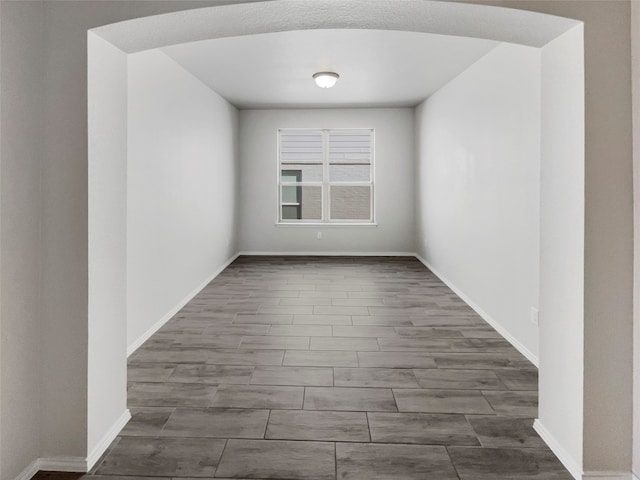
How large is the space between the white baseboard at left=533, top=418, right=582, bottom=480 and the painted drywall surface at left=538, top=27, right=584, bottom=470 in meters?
0.01

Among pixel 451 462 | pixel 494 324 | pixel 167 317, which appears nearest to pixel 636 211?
pixel 451 462

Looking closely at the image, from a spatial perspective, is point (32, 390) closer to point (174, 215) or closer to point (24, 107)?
point (24, 107)

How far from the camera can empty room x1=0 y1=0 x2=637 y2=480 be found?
183cm

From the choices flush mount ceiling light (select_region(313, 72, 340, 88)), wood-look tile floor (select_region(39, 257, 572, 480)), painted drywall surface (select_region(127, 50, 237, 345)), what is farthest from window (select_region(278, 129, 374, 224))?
wood-look tile floor (select_region(39, 257, 572, 480))

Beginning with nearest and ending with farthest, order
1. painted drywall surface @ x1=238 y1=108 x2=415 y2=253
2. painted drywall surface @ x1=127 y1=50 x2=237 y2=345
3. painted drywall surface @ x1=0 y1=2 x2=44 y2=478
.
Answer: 1. painted drywall surface @ x1=0 y1=2 x2=44 y2=478
2. painted drywall surface @ x1=127 y1=50 x2=237 y2=345
3. painted drywall surface @ x1=238 y1=108 x2=415 y2=253

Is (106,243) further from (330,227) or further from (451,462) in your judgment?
(330,227)

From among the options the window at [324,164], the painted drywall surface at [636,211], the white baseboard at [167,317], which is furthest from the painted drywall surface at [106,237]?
the window at [324,164]

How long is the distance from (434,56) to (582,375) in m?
3.65

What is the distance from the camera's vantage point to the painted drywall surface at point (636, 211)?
1766mm

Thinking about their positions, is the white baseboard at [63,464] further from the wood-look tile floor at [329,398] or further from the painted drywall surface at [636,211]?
the painted drywall surface at [636,211]

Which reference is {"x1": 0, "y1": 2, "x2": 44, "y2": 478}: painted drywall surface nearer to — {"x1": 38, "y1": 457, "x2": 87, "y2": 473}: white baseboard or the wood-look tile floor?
{"x1": 38, "y1": 457, "x2": 87, "y2": 473}: white baseboard

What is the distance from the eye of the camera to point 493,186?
13.4 feet

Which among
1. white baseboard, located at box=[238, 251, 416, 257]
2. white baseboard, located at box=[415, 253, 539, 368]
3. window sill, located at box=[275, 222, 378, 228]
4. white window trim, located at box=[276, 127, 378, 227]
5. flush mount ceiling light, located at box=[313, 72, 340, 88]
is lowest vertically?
white baseboard, located at box=[415, 253, 539, 368]

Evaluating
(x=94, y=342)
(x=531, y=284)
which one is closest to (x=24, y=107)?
(x=94, y=342)
